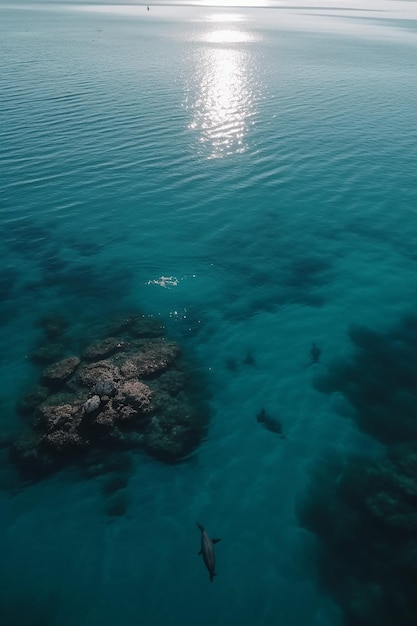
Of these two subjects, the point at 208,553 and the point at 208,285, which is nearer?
the point at 208,553

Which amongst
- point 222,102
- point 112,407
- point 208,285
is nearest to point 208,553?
point 112,407

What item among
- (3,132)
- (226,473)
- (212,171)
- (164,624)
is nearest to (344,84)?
(212,171)

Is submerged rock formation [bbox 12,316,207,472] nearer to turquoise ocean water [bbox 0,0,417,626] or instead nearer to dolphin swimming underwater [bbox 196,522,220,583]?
turquoise ocean water [bbox 0,0,417,626]

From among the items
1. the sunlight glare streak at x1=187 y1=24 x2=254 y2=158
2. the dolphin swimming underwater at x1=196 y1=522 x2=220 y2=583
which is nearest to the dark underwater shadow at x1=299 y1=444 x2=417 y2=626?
the dolphin swimming underwater at x1=196 y1=522 x2=220 y2=583

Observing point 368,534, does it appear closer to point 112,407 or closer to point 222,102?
point 112,407

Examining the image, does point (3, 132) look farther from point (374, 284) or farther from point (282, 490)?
point (282, 490)

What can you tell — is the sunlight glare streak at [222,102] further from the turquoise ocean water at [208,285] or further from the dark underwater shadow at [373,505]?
the dark underwater shadow at [373,505]
